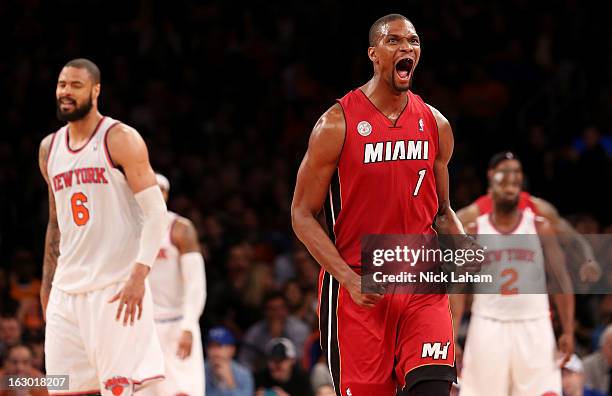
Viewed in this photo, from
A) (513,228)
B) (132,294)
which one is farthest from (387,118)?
(513,228)

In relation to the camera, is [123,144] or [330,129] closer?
[330,129]

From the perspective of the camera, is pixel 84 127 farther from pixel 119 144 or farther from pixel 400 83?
pixel 400 83

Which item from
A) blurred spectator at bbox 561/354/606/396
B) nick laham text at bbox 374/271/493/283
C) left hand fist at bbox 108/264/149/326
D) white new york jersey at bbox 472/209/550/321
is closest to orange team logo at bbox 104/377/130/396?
left hand fist at bbox 108/264/149/326

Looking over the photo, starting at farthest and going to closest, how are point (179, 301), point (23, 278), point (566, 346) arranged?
point (23, 278), point (179, 301), point (566, 346)

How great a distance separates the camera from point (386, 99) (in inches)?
233

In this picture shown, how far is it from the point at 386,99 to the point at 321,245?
0.83m

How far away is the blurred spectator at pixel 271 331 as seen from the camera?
11016mm

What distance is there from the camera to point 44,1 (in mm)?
14648

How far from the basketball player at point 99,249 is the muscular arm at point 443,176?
160 centimetres

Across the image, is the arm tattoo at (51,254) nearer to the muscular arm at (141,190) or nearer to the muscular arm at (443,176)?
the muscular arm at (141,190)

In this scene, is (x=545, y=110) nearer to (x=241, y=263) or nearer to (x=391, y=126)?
(x=241, y=263)

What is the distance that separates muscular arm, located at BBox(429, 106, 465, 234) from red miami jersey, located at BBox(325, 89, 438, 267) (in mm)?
132

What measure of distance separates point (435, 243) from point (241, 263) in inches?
239

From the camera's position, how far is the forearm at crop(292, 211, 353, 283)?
5.70 meters
